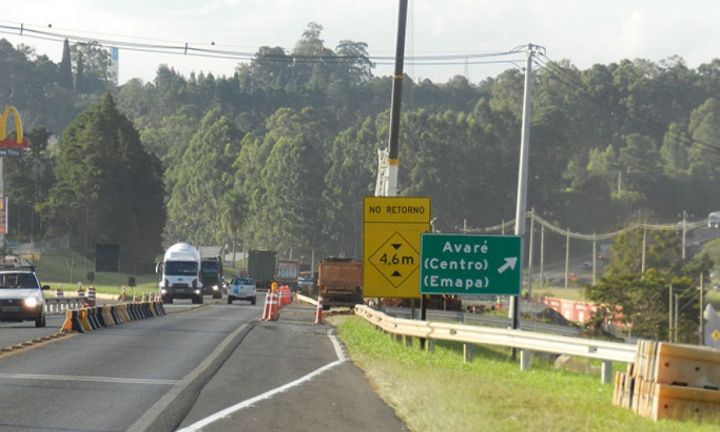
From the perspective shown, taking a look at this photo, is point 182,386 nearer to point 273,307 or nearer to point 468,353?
point 468,353

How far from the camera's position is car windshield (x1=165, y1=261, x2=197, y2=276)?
71875mm

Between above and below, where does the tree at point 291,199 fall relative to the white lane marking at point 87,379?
above

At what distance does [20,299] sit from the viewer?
35.4 meters

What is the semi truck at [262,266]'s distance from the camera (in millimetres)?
111750

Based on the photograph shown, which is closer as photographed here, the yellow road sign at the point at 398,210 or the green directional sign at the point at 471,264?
the green directional sign at the point at 471,264

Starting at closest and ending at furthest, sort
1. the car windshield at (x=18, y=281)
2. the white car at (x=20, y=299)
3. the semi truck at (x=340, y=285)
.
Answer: the white car at (x=20, y=299), the car windshield at (x=18, y=281), the semi truck at (x=340, y=285)

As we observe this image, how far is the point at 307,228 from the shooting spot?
513 feet

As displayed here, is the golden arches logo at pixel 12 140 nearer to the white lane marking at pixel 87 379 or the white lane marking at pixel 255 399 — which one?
the white lane marking at pixel 255 399

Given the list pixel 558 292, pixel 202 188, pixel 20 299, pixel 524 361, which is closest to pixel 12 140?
pixel 558 292

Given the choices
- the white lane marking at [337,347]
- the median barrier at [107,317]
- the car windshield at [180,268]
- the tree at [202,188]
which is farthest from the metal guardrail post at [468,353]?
the tree at [202,188]

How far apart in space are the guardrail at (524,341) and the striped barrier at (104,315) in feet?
24.8

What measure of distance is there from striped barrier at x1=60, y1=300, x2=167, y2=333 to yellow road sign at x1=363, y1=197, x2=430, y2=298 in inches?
269

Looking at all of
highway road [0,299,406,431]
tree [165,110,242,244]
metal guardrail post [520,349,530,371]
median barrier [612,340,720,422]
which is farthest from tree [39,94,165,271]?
median barrier [612,340,720,422]

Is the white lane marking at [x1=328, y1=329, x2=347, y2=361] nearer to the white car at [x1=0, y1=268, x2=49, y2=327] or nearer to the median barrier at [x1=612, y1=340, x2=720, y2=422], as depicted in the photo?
the white car at [x1=0, y1=268, x2=49, y2=327]
